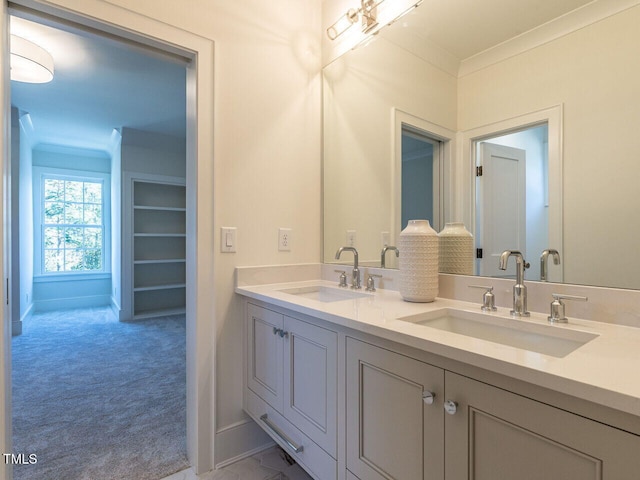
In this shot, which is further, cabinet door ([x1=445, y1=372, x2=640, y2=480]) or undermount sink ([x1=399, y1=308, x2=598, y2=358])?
undermount sink ([x1=399, y1=308, x2=598, y2=358])

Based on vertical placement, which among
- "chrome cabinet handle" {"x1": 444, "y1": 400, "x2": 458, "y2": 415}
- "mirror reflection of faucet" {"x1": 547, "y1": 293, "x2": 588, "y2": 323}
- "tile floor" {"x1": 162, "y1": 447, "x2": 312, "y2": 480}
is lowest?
"tile floor" {"x1": 162, "y1": 447, "x2": 312, "y2": 480}

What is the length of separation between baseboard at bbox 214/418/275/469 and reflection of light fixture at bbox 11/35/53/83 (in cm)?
243

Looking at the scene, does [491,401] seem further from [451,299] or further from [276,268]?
[276,268]

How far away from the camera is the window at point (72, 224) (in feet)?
16.8

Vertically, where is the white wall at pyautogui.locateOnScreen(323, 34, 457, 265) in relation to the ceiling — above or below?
below

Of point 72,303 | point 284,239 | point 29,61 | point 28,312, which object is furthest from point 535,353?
point 72,303

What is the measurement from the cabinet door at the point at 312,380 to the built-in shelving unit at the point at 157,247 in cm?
395

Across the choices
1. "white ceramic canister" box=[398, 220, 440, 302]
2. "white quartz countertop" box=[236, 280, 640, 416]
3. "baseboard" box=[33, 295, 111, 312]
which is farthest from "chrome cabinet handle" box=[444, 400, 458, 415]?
"baseboard" box=[33, 295, 111, 312]

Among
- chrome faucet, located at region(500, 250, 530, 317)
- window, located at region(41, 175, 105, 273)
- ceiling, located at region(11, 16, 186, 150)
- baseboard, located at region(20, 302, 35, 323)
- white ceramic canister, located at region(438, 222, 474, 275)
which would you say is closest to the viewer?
chrome faucet, located at region(500, 250, 530, 317)

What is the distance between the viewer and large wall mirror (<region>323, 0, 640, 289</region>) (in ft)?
3.21

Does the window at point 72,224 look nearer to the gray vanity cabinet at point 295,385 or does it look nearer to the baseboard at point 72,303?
the baseboard at point 72,303

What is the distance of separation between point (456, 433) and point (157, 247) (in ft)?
16.3

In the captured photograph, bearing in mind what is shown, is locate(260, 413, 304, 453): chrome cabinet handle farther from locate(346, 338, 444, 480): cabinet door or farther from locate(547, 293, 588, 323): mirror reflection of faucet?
locate(547, 293, 588, 323): mirror reflection of faucet

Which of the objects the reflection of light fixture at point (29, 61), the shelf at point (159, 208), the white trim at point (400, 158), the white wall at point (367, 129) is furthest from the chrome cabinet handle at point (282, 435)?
the shelf at point (159, 208)
